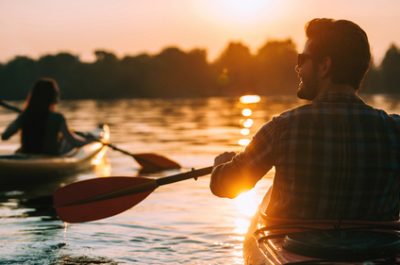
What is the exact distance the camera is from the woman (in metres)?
10.1

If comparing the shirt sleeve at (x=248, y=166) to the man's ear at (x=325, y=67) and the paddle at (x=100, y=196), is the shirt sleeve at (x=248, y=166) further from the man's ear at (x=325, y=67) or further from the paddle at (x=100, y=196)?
the paddle at (x=100, y=196)

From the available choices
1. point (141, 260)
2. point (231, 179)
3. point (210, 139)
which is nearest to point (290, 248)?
point (231, 179)

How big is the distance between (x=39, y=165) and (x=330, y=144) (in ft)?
25.1

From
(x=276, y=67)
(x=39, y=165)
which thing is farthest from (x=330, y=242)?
(x=276, y=67)

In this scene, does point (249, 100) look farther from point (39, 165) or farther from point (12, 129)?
point (12, 129)

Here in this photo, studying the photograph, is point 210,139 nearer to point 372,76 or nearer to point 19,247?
point 19,247

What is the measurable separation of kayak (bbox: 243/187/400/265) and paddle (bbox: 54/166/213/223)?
1.81 m

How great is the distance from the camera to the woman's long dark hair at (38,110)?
10070 mm

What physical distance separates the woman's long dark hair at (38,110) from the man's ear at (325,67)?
7344 mm

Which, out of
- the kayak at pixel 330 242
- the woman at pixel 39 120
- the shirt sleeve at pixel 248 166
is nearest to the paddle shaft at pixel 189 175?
the kayak at pixel 330 242

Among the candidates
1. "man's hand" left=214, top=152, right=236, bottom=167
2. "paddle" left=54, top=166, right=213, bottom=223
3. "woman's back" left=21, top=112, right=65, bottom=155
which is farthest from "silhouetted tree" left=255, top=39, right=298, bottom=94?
"man's hand" left=214, top=152, right=236, bottom=167

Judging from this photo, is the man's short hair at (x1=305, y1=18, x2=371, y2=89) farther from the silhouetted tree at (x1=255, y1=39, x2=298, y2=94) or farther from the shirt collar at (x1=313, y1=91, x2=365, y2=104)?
the silhouetted tree at (x1=255, y1=39, x2=298, y2=94)

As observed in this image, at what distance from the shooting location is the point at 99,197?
5.39m

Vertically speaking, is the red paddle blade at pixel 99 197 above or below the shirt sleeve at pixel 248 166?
below
